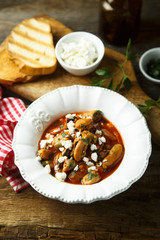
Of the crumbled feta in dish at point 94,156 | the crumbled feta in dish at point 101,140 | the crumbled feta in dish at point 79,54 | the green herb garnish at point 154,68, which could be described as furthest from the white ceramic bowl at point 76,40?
the crumbled feta in dish at point 94,156

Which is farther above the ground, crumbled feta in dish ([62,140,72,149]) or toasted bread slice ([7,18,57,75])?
toasted bread slice ([7,18,57,75])

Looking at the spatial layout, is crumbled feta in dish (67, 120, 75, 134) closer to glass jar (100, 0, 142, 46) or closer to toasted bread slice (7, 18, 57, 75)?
toasted bread slice (7, 18, 57, 75)

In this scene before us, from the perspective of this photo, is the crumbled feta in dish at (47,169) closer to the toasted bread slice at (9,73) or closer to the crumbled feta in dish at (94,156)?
the crumbled feta in dish at (94,156)

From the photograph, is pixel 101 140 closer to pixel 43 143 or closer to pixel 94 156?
pixel 94 156

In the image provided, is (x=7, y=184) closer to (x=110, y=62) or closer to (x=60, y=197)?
(x=60, y=197)

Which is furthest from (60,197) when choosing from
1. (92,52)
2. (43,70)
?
(92,52)

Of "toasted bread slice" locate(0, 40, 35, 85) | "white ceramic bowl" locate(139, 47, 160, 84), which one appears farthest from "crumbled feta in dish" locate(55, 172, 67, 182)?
"white ceramic bowl" locate(139, 47, 160, 84)

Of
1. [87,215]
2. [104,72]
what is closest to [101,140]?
[87,215]
